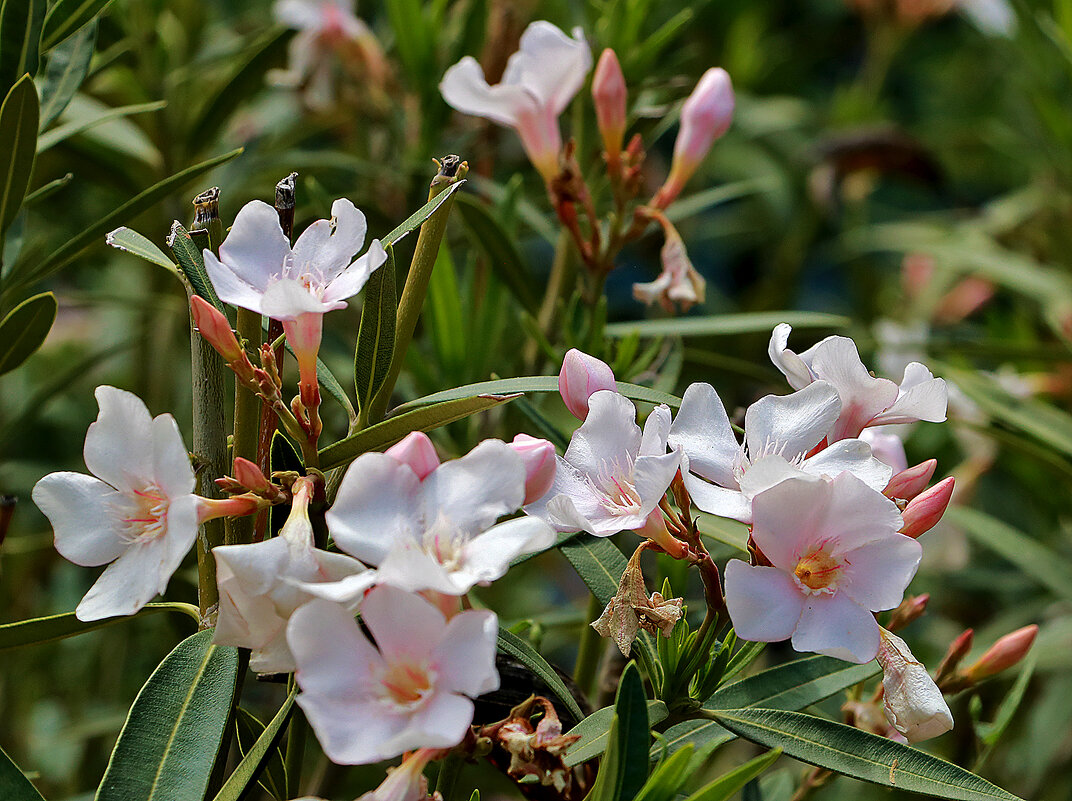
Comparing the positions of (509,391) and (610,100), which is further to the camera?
(610,100)

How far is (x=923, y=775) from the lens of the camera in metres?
0.64

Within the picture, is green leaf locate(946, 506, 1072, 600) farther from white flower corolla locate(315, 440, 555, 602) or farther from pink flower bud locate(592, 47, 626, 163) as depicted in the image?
white flower corolla locate(315, 440, 555, 602)

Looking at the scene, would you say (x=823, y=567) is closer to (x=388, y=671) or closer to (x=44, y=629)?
(x=388, y=671)

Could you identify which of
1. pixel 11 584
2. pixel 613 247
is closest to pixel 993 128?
pixel 613 247

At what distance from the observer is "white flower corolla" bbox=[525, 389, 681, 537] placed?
62cm

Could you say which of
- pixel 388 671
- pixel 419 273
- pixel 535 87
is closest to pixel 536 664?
pixel 388 671

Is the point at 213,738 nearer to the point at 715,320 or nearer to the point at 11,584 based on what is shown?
the point at 715,320

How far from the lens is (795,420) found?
656 mm

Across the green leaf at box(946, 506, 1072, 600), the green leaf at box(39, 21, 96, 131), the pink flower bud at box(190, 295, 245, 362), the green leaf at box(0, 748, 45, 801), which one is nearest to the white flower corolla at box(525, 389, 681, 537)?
the pink flower bud at box(190, 295, 245, 362)

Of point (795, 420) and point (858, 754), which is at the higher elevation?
point (795, 420)

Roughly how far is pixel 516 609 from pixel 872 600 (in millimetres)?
1376

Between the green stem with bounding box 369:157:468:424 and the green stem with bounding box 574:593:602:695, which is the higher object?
the green stem with bounding box 369:157:468:424

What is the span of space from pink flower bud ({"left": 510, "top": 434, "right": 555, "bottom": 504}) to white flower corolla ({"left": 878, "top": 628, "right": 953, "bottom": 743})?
229 millimetres

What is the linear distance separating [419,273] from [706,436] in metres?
0.22
